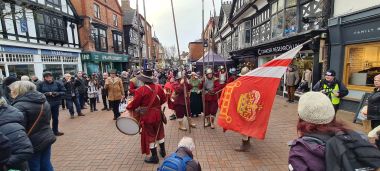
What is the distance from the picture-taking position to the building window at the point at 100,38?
22297 millimetres

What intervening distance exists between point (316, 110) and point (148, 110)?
3.02 metres

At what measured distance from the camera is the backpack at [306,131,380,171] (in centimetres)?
136

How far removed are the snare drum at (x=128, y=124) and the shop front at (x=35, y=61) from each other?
9227mm

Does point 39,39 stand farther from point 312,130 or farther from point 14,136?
point 312,130

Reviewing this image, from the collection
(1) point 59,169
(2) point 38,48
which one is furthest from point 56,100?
(2) point 38,48

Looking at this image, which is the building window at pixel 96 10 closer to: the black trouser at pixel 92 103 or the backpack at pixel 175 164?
the black trouser at pixel 92 103

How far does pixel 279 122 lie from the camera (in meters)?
6.75

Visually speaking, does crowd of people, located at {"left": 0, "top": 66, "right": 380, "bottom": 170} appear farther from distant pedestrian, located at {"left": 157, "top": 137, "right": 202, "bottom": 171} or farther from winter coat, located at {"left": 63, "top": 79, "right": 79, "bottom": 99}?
winter coat, located at {"left": 63, "top": 79, "right": 79, "bottom": 99}

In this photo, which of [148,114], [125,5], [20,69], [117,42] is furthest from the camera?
[125,5]

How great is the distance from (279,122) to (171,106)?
3.51 metres

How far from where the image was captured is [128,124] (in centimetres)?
384

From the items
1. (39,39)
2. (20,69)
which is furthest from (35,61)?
(39,39)

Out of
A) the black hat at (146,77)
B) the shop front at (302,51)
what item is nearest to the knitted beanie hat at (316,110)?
the black hat at (146,77)

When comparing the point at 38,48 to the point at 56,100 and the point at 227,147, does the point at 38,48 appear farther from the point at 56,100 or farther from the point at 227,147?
the point at 227,147
